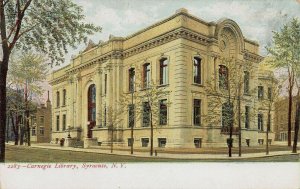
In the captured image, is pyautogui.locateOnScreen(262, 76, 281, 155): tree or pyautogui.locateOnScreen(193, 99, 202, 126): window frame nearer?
pyautogui.locateOnScreen(193, 99, 202, 126): window frame

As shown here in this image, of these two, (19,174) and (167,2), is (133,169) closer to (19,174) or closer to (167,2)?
(19,174)

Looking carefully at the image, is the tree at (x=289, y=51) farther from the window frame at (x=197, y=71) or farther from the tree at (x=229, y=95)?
the window frame at (x=197, y=71)

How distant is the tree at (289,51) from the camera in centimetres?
494

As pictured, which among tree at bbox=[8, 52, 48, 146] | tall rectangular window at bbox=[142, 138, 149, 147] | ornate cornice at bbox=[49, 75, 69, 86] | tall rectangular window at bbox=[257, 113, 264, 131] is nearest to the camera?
tree at bbox=[8, 52, 48, 146]

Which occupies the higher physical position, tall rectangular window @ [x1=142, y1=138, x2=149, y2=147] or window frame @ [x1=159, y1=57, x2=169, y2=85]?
window frame @ [x1=159, y1=57, x2=169, y2=85]

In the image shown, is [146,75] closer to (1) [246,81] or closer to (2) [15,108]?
(1) [246,81]

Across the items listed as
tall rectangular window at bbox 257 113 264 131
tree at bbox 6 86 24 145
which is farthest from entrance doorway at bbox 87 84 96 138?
tall rectangular window at bbox 257 113 264 131

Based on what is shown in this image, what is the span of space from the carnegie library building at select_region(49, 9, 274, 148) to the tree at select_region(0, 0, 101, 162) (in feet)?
0.79

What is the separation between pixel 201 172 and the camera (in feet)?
14.9

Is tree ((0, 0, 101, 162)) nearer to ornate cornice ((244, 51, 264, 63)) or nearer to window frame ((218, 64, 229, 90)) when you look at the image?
window frame ((218, 64, 229, 90))

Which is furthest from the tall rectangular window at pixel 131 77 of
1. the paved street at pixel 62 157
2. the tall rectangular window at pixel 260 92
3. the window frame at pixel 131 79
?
the tall rectangular window at pixel 260 92

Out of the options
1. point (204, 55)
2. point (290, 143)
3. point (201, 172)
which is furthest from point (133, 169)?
point (290, 143)

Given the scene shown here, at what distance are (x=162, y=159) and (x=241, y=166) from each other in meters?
0.95

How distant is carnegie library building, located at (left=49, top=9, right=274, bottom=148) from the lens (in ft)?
15.6
